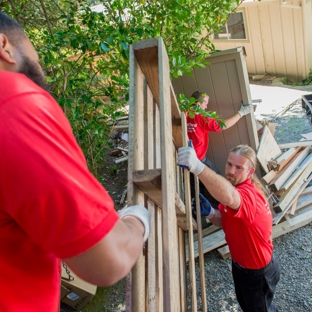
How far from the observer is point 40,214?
0.75m

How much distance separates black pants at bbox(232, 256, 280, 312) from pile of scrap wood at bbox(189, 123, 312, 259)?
1.49 m

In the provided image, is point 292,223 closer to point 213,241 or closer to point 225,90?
point 213,241

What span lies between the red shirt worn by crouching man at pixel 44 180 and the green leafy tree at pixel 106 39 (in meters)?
2.07

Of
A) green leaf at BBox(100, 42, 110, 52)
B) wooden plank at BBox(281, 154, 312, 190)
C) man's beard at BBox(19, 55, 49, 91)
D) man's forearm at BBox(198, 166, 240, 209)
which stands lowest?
wooden plank at BBox(281, 154, 312, 190)

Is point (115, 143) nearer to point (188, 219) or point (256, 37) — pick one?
point (188, 219)

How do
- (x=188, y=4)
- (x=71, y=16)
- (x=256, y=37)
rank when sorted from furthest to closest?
1. (x=256, y=37)
2. (x=188, y=4)
3. (x=71, y=16)

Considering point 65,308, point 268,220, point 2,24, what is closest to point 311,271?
point 268,220

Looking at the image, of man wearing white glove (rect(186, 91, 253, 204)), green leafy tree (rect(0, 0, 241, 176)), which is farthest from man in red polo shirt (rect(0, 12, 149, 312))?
man wearing white glove (rect(186, 91, 253, 204))

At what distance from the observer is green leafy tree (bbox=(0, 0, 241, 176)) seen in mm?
2967

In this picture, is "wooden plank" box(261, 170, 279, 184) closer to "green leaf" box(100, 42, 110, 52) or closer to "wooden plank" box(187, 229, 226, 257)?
"wooden plank" box(187, 229, 226, 257)

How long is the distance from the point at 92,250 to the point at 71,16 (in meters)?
2.90

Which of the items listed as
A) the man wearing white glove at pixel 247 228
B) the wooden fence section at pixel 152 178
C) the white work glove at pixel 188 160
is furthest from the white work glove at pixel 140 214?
the man wearing white glove at pixel 247 228

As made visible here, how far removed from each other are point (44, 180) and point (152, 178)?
653 millimetres

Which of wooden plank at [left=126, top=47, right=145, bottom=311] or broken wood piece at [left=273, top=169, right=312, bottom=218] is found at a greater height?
wooden plank at [left=126, top=47, right=145, bottom=311]
